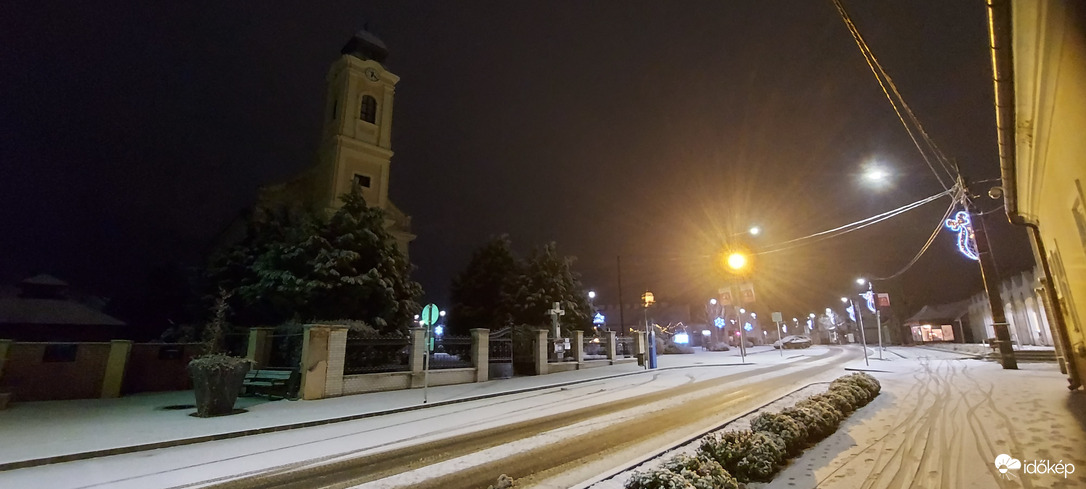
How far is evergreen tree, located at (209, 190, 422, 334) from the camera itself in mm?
18438

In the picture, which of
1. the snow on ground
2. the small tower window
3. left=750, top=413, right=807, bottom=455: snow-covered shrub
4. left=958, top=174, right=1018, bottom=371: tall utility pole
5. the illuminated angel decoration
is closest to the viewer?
the snow on ground

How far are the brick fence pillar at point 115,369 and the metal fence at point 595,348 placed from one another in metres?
22.3

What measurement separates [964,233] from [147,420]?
30270mm

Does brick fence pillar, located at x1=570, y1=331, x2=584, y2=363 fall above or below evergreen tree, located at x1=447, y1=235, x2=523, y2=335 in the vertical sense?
below

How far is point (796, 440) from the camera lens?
676 cm

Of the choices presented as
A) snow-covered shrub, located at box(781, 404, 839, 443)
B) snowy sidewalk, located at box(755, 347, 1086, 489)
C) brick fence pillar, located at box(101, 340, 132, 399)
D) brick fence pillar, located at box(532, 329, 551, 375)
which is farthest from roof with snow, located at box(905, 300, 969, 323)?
brick fence pillar, located at box(101, 340, 132, 399)

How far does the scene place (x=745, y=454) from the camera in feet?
18.9

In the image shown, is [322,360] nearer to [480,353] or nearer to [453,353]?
[453,353]

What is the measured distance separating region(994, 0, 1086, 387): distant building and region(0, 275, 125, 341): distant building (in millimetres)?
33709

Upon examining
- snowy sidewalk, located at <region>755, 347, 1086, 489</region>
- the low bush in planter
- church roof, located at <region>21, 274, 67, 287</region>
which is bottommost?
snowy sidewalk, located at <region>755, 347, 1086, 489</region>

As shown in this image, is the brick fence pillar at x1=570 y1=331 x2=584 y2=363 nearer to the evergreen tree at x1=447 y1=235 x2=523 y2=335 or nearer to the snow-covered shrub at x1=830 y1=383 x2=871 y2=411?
the evergreen tree at x1=447 y1=235 x2=523 y2=335

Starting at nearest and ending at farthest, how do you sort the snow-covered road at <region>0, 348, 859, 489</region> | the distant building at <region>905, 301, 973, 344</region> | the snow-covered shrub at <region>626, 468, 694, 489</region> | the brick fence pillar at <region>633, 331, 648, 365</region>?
1. the snow-covered shrub at <region>626, 468, 694, 489</region>
2. the snow-covered road at <region>0, 348, 859, 489</region>
3. the brick fence pillar at <region>633, 331, 648, 365</region>
4. the distant building at <region>905, 301, 973, 344</region>

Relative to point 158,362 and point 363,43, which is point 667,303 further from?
point 158,362

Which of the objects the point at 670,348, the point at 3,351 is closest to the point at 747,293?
the point at 670,348
